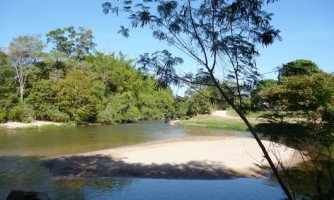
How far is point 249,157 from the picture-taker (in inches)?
876

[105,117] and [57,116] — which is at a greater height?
[105,117]

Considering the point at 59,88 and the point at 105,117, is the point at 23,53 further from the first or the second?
the point at 105,117

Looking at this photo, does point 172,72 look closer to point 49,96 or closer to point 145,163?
point 145,163

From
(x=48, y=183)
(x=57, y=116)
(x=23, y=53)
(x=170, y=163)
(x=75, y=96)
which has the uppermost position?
(x=23, y=53)

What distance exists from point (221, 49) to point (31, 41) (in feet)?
180

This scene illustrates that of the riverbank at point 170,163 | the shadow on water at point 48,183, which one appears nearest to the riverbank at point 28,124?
the riverbank at point 170,163

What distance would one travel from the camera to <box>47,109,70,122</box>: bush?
5609 centimetres

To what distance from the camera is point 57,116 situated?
184 ft

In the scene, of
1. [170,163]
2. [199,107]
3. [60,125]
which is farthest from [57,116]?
[170,163]

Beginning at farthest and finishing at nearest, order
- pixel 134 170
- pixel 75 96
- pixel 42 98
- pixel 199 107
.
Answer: pixel 199 107, pixel 75 96, pixel 42 98, pixel 134 170

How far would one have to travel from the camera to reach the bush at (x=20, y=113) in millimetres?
52219

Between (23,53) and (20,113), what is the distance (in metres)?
11.9

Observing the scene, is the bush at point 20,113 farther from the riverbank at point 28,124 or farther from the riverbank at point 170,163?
the riverbank at point 170,163

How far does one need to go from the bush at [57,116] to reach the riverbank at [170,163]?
→ 34509 mm
